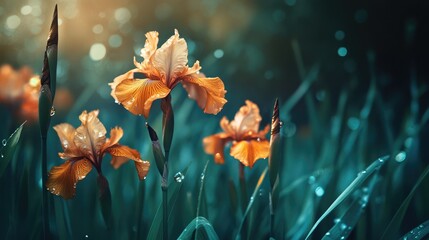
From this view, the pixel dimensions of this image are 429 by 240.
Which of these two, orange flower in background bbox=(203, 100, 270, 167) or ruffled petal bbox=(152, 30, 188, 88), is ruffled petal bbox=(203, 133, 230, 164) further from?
ruffled petal bbox=(152, 30, 188, 88)

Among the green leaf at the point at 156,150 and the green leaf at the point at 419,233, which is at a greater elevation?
the green leaf at the point at 156,150

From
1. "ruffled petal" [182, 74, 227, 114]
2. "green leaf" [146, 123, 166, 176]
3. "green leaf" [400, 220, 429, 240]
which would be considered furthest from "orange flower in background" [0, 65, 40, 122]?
"green leaf" [400, 220, 429, 240]

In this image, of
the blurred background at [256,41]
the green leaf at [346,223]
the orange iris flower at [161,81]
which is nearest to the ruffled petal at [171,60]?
the orange iris flower at [161,81]

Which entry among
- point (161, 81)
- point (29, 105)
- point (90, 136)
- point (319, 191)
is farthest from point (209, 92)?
point (29, 105)

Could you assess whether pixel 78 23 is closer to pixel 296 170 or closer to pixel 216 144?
pixel 296 170

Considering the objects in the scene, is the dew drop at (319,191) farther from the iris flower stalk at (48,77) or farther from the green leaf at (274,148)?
the iris flower stalk at (48,77)
